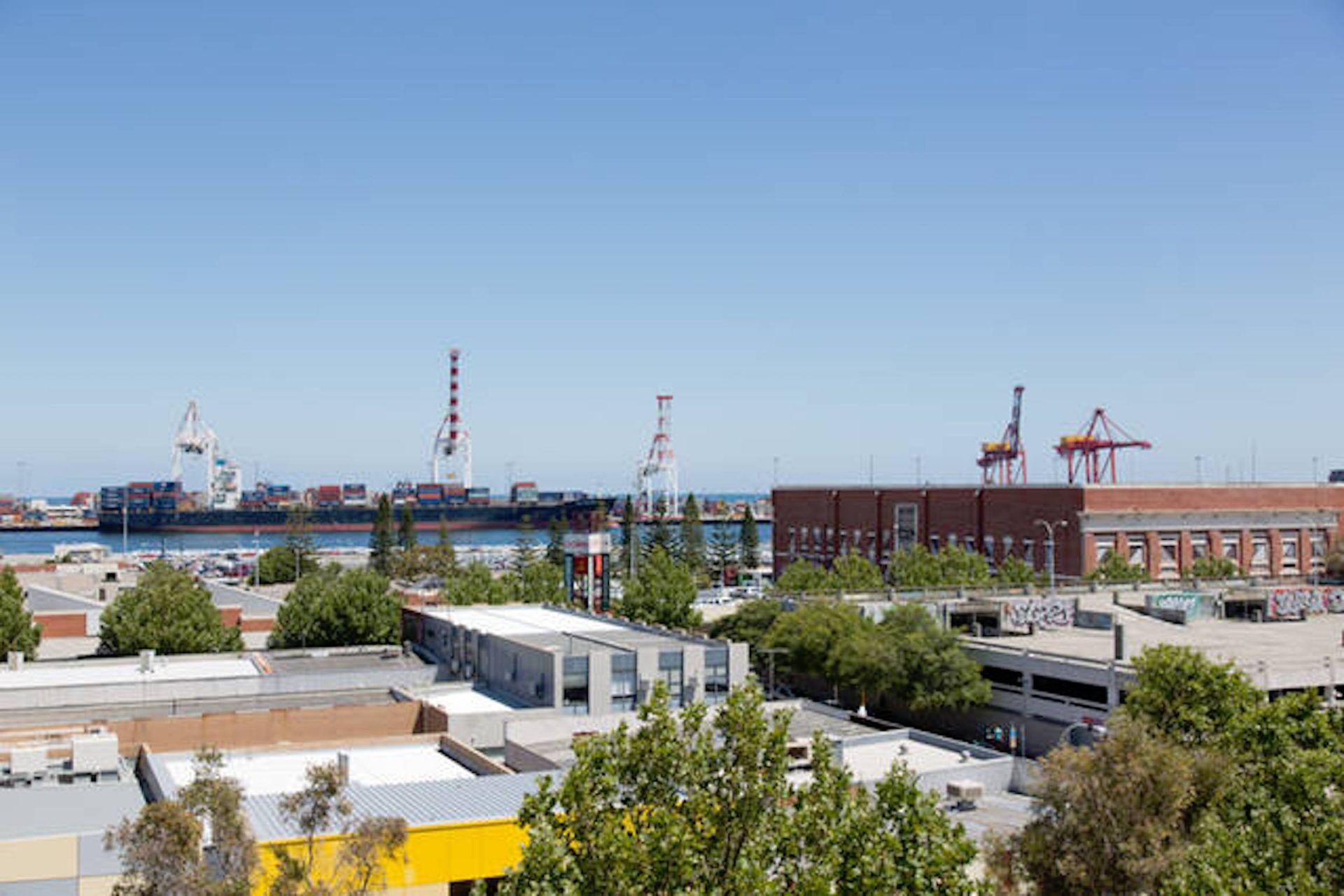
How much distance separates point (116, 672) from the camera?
133ft

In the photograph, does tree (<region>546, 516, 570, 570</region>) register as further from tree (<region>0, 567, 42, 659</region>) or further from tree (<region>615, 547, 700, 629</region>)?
tree (<region>0, 567, 42, 659</region>)

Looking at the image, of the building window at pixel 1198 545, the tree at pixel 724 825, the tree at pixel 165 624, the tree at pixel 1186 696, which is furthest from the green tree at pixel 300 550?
the tree at pixel 724 825

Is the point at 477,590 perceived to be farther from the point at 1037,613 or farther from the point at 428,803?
the point at 428,803

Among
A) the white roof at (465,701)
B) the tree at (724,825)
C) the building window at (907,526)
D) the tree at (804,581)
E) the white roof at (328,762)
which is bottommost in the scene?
the white roof at (465,701)

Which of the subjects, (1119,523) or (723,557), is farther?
(723,557)

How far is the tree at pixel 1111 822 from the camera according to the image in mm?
17641

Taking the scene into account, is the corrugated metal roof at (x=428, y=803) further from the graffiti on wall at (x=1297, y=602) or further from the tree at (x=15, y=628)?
the graffiti on wall at (x=1297, y=602)

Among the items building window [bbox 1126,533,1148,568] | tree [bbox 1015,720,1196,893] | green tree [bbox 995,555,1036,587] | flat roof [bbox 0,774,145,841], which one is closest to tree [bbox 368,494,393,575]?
green tree [bbox 995,555,1036,587]

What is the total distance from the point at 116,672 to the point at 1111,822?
33631 mm

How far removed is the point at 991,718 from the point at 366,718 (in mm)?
22137

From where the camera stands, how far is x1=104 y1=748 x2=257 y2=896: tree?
1278cm

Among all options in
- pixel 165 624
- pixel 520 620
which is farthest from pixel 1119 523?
pixel 165 624

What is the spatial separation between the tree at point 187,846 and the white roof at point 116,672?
25622 millimetres

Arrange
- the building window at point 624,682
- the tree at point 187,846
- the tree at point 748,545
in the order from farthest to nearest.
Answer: the tree at point 748,545 < the building window at point 624,682 < the tree at point 187,846
